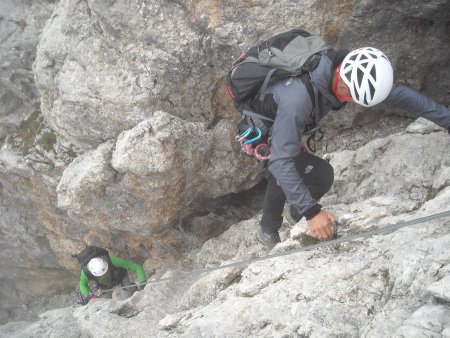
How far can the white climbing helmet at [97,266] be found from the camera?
10570 millimetres

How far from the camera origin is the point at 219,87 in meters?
9.67

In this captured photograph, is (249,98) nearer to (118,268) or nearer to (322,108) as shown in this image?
(322,108)

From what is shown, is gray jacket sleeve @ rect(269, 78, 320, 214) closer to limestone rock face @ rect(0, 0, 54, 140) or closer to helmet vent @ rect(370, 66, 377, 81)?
helmet vent @ rect(370, 66, 377, 81)

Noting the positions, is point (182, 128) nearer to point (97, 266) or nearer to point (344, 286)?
point (97, 266)

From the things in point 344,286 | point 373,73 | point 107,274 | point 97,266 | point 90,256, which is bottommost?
point 107,274

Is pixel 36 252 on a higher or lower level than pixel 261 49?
lower

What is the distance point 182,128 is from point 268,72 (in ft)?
13.0

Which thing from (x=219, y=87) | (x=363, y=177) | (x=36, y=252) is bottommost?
(x=36, y=252)

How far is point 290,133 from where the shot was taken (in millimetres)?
5227

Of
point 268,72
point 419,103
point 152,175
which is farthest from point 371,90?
point 152,175

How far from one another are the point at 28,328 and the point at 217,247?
466cm

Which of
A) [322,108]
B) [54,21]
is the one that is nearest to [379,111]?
[322,108]

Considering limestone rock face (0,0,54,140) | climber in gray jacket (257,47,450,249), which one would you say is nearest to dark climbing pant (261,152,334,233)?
climber in gray jacket (257,47,450,249)

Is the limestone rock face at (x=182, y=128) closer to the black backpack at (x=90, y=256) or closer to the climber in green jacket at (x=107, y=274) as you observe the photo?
the black backpack at (x=90, y=256)
